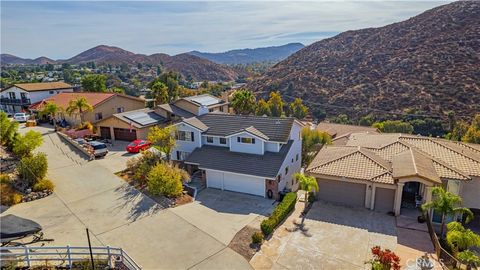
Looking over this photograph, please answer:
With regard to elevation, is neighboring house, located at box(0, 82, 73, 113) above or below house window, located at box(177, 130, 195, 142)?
above

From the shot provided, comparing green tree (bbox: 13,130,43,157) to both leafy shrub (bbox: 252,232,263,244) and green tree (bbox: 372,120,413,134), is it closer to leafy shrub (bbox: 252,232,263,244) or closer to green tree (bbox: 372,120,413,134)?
leafy shrub (bbox: 252,232,263,244)

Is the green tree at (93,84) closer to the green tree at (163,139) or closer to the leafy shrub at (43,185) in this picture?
the green tree at (163,139)

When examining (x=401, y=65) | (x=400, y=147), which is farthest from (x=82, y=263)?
(x=401, y=65)

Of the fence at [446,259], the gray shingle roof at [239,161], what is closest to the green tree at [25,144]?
the gray shingle roof at [239,161]

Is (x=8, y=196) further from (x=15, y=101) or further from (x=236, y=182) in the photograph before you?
(x=15, y=101)

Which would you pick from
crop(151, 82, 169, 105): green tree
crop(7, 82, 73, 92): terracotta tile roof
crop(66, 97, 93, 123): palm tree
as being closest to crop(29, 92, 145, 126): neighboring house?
crop(66, 97, 93, 123): palm tree

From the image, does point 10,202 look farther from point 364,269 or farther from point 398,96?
point 398,96

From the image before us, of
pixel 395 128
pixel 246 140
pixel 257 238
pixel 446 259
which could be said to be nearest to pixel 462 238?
pixel 446 259
